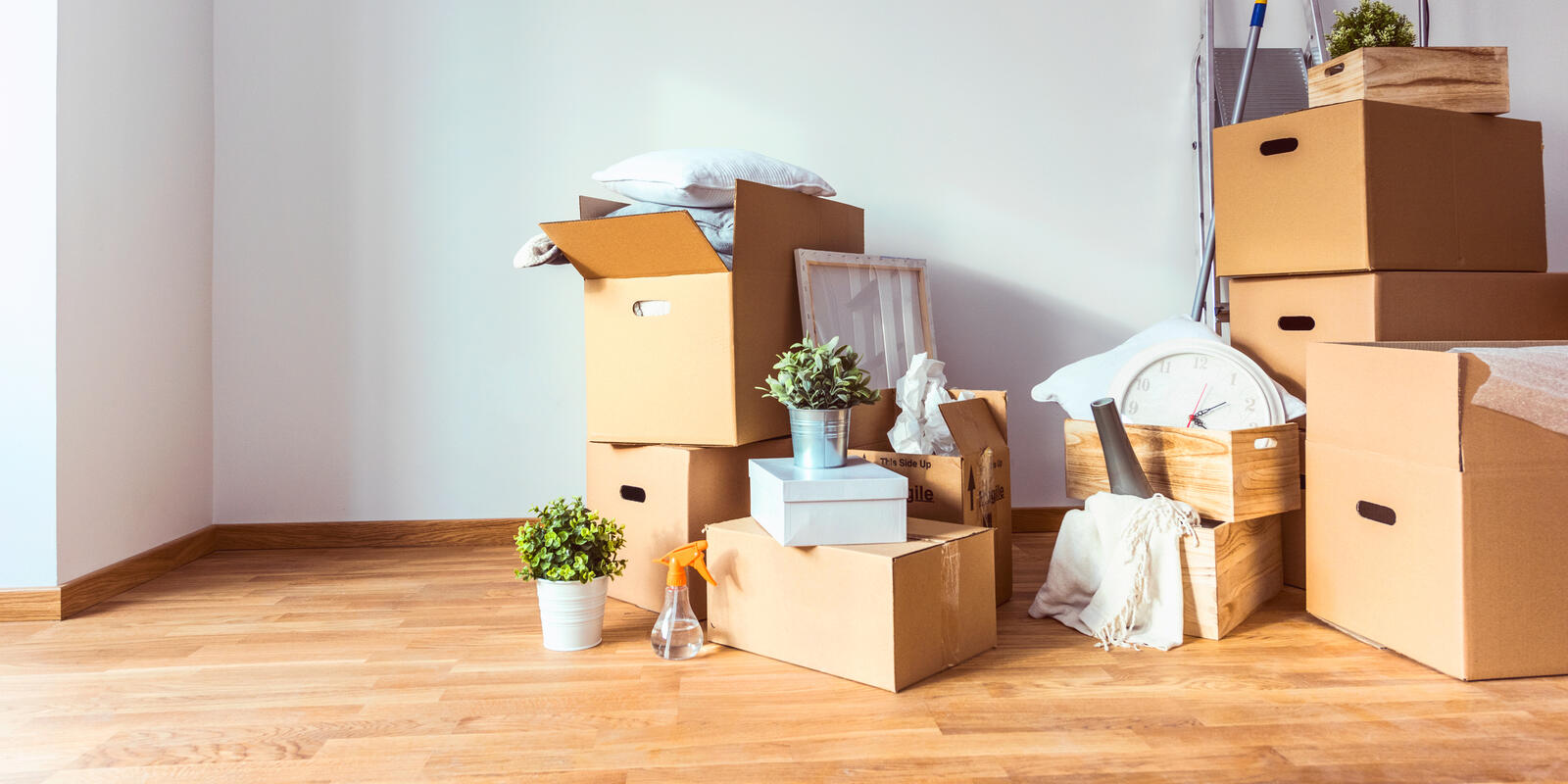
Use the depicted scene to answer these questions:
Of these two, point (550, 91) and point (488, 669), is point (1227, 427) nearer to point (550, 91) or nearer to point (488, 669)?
point (488, 669)

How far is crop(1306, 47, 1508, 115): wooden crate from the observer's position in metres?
1.72

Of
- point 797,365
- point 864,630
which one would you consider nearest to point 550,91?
point 797,365

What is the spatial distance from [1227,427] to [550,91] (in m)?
1.67

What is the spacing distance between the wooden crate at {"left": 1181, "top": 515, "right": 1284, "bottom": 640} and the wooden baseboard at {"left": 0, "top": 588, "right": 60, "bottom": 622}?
6.35 feet

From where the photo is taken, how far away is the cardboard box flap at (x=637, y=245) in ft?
5.04

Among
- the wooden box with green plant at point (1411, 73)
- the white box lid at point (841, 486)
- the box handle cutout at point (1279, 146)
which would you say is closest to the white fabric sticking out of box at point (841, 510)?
the white box lid at point (841, 486)

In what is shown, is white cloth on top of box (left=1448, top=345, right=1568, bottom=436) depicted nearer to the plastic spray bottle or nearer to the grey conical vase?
the grey conical vase

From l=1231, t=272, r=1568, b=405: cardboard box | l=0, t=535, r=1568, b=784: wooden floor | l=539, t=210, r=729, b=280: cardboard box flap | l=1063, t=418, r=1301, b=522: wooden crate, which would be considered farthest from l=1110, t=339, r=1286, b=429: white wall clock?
l=539, t=210, r=729, b=280: cardboard box flap

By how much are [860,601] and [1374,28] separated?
156 cm

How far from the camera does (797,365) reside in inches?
55.8

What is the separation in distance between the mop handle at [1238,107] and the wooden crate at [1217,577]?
2.28 feet

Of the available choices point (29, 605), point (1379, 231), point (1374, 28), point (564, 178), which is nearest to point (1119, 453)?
point (1379, 231)

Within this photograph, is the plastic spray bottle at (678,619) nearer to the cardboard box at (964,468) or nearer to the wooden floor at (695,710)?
the wooden floor at (695,710)

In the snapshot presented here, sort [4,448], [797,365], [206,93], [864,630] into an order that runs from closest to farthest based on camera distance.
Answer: [864,630], [797,365], [4,448], [206,93]
